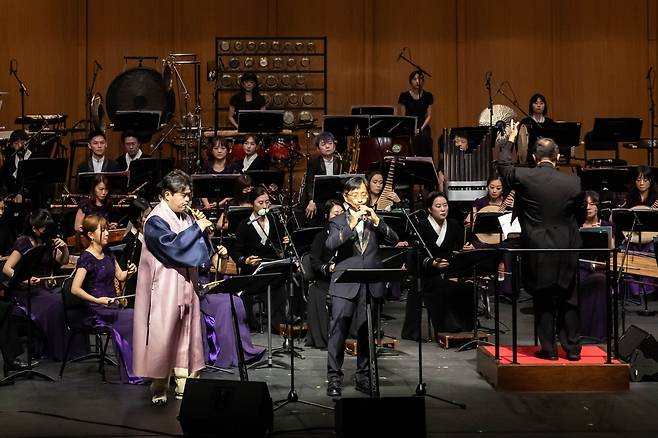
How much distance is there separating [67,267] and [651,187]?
20.8 ft

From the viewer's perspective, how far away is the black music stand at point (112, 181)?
37.8ft

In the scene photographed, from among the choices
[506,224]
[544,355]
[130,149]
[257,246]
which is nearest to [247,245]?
[257,246]

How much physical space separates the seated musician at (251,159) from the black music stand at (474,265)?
4129mm

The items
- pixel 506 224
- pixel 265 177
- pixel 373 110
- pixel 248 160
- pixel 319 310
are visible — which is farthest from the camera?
pixel 373 110

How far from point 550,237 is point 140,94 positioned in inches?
335

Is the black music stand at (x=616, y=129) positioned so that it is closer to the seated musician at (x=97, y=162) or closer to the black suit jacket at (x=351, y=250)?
the seated musician at (x=97, y=162)

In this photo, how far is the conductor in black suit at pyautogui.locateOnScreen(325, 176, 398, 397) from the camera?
777 centimetres

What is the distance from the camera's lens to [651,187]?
1207cm

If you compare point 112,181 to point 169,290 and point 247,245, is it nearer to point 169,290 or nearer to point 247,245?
point 247,245

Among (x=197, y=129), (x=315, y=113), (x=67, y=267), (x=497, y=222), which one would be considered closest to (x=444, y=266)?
(x=497, y=222)

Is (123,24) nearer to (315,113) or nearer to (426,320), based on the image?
(315,113)

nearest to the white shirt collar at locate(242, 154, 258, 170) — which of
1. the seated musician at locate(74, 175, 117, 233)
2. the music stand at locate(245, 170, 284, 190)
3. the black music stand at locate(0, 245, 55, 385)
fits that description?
the music stand at locate(245, 170, 284, 190)

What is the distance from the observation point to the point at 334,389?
785cm

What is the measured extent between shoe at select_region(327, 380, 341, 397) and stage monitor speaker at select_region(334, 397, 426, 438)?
1759 mm
